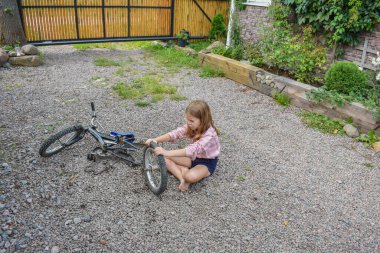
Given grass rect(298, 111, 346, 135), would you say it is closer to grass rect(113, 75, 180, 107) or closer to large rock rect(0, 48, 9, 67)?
grass rect(113, 75, 180, 107)

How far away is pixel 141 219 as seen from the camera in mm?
2924

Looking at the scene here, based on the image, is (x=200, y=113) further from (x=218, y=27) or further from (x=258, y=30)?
(x=218, y=27)

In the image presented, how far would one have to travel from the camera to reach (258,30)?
8609mm

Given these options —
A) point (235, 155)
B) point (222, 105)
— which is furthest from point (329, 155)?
point (222, 105)

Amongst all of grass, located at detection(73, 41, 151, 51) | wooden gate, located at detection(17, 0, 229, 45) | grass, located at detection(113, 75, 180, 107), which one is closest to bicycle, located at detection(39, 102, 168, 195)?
grass, located at detection(113, 75, 180, 107)

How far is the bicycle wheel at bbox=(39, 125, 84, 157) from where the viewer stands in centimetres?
363

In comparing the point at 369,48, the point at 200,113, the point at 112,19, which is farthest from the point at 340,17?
the point at 112,19

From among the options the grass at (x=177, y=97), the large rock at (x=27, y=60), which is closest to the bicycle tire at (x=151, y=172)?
the grass at (x=177, y=97)

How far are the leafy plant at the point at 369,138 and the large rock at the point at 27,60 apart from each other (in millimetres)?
7299

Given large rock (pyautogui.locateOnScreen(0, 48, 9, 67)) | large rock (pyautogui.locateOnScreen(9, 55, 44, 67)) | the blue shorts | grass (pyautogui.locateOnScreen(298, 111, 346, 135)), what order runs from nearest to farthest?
the blue shorts < grass (pyautogui.locateOnScreen(298, 111, 346, 135)) < large rock (pyautogui.locateOnScreen(0, 48, 9, 67)) < large rock (pyautogui.locateOnScreen(9, 55, 44, 67))

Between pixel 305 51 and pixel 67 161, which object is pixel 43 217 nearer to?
pixel 67 161

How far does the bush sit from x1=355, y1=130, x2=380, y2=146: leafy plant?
852 mm

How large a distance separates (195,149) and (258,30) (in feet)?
21.2

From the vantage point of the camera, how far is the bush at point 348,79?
17.3ft
